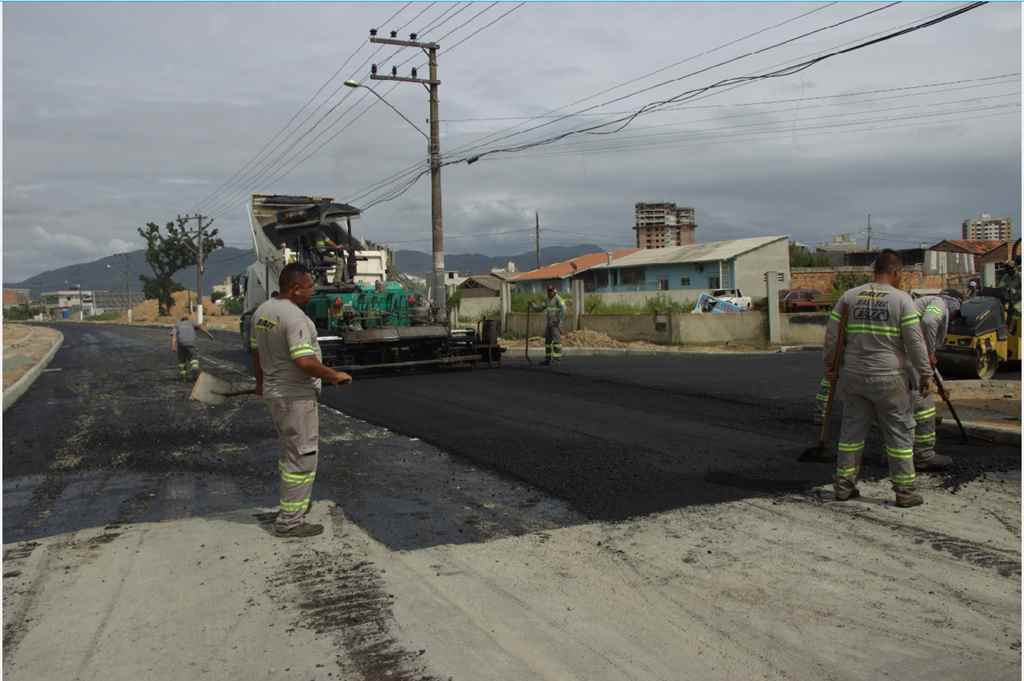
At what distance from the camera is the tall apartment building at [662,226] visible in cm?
10450

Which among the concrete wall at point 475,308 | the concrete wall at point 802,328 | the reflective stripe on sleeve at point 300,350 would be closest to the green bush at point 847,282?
the concrete wall at point 802,328

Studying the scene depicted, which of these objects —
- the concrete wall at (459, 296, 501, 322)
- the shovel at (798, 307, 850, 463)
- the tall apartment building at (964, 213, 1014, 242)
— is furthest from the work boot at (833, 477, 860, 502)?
the tall apartment building at (964, 213, 1014, 242)

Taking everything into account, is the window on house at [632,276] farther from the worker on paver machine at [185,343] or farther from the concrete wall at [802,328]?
the worker on paver machine at [185,343]

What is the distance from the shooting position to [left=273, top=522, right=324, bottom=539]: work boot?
5340mm

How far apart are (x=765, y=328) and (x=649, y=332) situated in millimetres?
3261

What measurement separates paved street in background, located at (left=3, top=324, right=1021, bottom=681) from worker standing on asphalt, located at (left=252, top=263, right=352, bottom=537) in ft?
0.87

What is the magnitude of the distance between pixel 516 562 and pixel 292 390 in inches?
70.9

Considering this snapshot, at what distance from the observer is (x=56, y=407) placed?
13.9 meters

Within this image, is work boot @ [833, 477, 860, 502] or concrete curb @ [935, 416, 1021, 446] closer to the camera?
work boot @ [833, 477, 860, 502]

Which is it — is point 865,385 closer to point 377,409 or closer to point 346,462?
point 346,462

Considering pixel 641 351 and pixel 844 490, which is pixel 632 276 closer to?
pixel 641 351

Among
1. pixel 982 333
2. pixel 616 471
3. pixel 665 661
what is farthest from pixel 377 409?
pixel 982 333

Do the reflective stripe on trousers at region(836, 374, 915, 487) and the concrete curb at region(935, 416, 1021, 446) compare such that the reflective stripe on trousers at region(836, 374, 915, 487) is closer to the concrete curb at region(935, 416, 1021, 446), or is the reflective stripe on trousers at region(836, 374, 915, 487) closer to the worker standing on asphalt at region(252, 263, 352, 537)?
the concrete curb at region(935, 416, 1021, 446)

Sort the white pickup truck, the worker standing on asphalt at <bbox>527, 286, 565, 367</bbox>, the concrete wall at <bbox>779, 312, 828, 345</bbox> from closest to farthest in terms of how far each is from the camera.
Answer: the worker standing on asphalt at <bbox>527, 286, 565, 367</bbox>
the concrete wall at <bbox>779, 312, 828, 345</bbox>
the white pickup truck
